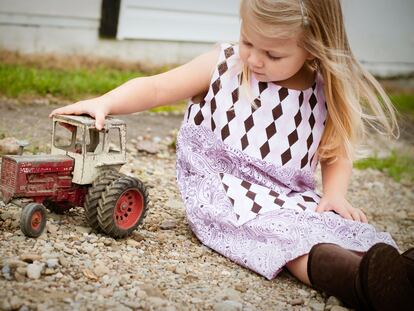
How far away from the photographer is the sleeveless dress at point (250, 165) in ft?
8.58

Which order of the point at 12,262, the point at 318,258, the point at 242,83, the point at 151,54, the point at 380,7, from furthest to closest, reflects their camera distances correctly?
the point at 380,7 → the point at 151,54 → the point at 242,83 → the point at 318,258 → the point at 12,262

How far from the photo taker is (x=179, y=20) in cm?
682

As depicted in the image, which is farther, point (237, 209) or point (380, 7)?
point (380, 7)

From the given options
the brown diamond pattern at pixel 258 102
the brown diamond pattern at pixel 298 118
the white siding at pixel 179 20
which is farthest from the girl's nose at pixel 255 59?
the white siding at pixel 179 20

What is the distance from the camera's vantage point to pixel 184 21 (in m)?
6.87

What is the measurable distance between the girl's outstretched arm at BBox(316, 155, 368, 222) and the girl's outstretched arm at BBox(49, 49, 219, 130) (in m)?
0.70

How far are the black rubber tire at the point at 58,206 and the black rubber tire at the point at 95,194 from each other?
18 centimetres

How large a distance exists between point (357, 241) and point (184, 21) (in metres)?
4.73

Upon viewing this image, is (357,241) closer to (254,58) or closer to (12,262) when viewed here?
(254,58)

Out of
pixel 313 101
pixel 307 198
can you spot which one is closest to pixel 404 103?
pixel 313 101

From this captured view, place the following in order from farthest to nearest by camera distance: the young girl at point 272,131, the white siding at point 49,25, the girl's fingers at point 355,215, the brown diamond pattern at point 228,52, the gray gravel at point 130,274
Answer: the white siding at point 49,25 < the brown diamond pattern at point 228,52 < the girl's fingers at point 355,215 < the young girl at point 272,131 < the gray gravel at point 130,274

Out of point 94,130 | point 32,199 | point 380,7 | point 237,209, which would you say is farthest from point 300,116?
point 380,7

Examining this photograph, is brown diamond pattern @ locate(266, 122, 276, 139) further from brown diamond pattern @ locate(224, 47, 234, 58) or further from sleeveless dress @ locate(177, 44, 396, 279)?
brown diamond pattern @ locate(224, 47, 234, 58)

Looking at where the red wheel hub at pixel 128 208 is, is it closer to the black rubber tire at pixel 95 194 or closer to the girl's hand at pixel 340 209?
the black rubber tire at pixel 95 194
